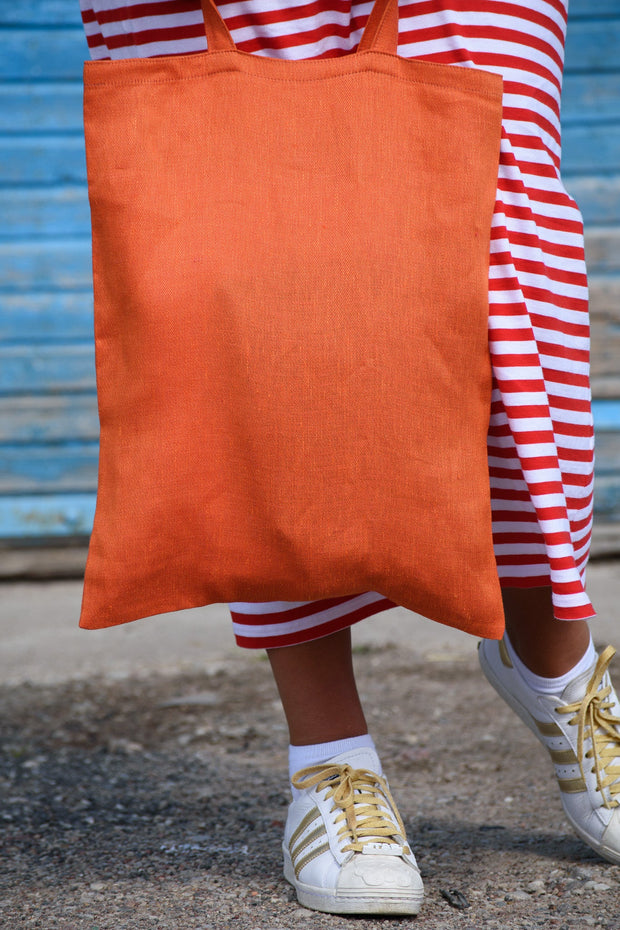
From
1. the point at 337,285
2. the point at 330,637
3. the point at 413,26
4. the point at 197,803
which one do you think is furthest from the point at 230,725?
the point at 413,26

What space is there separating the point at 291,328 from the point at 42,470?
7.10 feet

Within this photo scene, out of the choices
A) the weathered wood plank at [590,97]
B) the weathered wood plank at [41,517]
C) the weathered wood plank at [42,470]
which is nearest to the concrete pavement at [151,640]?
the weathered wood plank at [41,517]

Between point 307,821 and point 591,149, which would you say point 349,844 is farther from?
point 591,149

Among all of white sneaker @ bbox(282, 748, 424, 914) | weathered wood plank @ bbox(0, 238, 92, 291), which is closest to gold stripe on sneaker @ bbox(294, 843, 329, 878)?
white sneaker @ bbox(282, 748, 424, 914)

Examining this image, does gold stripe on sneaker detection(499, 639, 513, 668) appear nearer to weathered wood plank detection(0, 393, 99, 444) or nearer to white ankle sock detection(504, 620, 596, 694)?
white ankle sock detection(504, 620, 596, 694)

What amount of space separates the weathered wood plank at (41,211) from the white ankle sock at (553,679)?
7.01ft

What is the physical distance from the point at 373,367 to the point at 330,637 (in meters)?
0.41

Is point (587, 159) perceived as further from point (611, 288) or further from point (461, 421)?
point (461, 421)

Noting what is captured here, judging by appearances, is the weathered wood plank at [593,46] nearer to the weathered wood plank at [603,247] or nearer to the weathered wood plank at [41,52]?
the weathered wood plank at [603,247]

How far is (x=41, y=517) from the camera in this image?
9.58 ft

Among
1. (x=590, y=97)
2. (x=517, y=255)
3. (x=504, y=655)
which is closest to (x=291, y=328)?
(x=517, y=255)

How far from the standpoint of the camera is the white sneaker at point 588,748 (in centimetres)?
118

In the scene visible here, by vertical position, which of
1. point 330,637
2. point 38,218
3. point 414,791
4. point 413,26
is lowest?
point 414,791

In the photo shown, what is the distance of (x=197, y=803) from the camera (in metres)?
1.53
